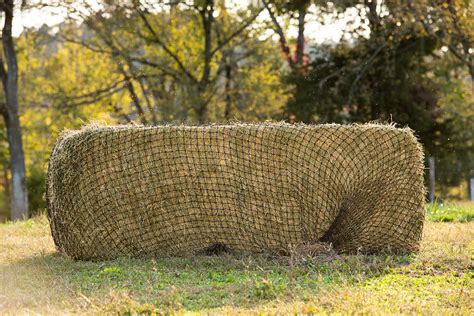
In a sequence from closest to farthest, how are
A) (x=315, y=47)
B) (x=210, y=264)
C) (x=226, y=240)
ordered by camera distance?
1. (x=210, y=264)
2. (x=226, y=240)
3. (x=315, y=47)

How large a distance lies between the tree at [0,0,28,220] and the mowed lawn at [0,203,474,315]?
12523 mm

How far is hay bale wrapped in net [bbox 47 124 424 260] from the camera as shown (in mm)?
8180

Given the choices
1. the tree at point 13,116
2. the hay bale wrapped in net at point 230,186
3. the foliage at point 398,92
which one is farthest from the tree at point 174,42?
the hay bale wrapped in net at point 230,186

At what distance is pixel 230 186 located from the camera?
8.20 m

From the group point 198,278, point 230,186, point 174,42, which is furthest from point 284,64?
point 198,278

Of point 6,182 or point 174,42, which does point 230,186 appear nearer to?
point 174,42

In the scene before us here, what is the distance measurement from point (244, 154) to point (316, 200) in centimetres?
90

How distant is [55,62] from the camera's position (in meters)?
34.8

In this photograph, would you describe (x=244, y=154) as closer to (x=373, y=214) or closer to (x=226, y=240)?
(x=226, y=240)

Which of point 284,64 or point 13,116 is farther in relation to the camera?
point 284,64

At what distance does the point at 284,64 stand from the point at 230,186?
85.9ft

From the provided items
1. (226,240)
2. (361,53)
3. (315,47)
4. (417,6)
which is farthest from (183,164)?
(315,47)

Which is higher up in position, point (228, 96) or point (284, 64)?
point (284, 64)

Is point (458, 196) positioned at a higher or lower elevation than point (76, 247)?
lower
